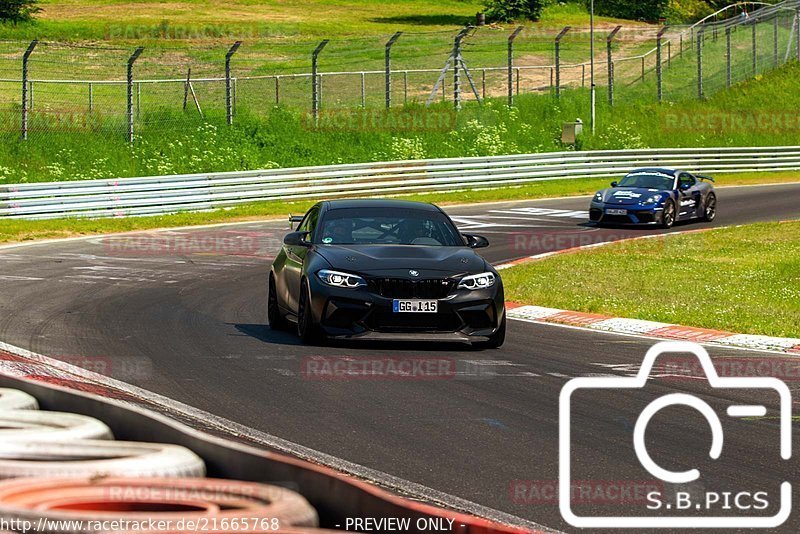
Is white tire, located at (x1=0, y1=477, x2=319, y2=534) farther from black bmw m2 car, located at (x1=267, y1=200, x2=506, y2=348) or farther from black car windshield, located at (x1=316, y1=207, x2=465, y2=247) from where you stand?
black car windshield, located at (x1=316, y1=207, x2=465, y2=247)

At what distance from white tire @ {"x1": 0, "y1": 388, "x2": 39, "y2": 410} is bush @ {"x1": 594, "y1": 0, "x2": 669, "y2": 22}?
86946mm

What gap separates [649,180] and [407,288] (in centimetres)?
Result: 1880

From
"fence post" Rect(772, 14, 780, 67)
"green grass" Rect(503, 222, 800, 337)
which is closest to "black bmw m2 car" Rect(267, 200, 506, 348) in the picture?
"green grass" Rect(503, 222, 800, 337)

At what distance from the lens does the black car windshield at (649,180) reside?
2997 cm

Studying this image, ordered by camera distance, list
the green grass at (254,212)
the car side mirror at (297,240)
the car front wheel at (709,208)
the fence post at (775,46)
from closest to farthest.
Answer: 1. the car side mirror at (297,240)
2. the green grass at (254,212)
3. the car front wheel at (709,208)
4. the fence post at (775,46)

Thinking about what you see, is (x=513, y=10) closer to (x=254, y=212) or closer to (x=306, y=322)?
(x=254, y=212)

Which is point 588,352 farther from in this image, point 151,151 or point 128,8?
point 128,8

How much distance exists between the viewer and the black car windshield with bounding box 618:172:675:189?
29969mm

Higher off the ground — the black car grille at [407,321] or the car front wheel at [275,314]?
the black car grille at [407,321]

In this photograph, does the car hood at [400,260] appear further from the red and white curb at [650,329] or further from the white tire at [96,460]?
the white tire at [96,460]

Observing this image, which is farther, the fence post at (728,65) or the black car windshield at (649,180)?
the fence post at (728,65)

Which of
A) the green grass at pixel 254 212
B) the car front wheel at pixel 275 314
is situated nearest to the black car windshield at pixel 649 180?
the green grass at pixel 254 212

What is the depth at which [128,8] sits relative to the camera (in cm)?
8206

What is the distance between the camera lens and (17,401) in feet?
25.2
